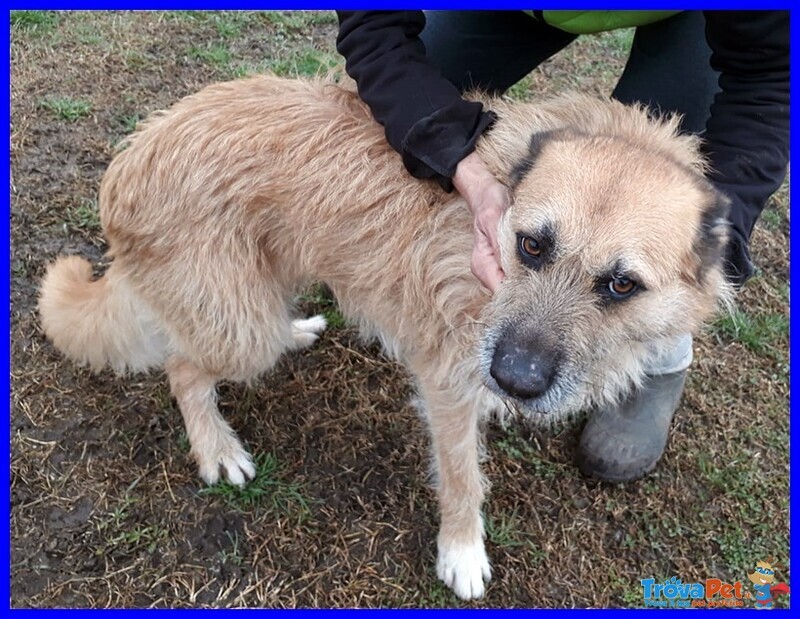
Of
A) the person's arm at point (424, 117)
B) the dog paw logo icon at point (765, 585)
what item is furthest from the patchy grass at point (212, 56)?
the dog paw logo icon at point (765, 585)

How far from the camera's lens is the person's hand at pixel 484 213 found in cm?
192

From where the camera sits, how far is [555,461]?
298 cm

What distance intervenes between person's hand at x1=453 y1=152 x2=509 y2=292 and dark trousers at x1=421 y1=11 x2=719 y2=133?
0.80 metres

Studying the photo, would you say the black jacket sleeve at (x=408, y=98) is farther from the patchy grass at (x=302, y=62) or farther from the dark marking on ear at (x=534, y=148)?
the patchy grass at (x=302, y=62)

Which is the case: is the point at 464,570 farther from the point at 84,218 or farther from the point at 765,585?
the point at 84,218

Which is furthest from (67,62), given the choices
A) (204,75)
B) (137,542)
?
(137,542)

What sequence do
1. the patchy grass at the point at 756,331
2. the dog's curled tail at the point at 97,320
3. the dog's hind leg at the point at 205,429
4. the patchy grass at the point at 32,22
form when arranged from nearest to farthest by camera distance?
1. the dog's curled tail at the point at 97,320
2. the dog's hind leg at the point at 205,429
3. the patchy grass at the point at 756,331
4. the patchy grass at the point at 32,22

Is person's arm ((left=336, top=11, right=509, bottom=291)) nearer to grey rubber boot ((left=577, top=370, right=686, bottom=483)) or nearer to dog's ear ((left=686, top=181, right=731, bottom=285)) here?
dog's ear ((left=686, top=181, right=731, bottom=285))

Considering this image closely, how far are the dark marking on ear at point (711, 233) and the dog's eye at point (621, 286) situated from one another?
0.71ft

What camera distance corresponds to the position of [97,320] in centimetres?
273

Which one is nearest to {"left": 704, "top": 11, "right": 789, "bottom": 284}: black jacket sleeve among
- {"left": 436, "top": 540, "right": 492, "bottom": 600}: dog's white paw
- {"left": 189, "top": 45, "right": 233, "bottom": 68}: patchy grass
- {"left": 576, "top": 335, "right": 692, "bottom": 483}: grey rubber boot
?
{"left": 576, "top": 335, "right": 692, "bottom": 483}: grey rubber boot

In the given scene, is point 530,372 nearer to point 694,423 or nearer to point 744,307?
point 694,423

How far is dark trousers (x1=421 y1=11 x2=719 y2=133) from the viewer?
8.00ft

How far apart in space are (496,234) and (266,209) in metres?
0.84
